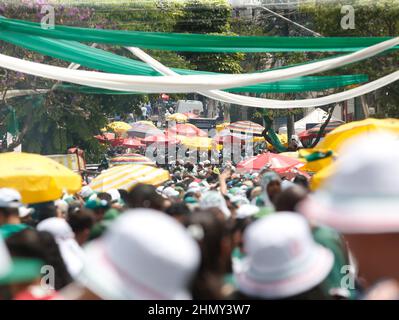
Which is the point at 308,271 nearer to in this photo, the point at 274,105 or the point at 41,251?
the point at 41,251

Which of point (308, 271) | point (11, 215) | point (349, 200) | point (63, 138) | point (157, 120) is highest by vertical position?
point (349, 200)

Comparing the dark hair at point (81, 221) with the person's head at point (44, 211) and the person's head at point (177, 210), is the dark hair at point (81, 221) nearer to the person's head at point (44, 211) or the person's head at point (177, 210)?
the person's head at point (177, 210)

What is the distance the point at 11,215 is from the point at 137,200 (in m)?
0.82

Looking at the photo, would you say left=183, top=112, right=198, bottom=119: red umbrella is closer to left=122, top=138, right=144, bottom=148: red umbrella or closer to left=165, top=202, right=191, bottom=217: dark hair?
left=122, top=138, right=144, bottom=148: red umbrella

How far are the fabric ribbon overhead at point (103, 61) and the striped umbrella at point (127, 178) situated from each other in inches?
45.2

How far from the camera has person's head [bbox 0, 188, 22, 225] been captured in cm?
536

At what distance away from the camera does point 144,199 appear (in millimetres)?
5488

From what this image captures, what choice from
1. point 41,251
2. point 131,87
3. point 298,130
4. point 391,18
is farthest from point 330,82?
point 298,130

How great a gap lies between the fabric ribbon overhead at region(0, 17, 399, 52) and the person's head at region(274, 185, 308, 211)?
420 centimetres

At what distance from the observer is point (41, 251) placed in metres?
3.85

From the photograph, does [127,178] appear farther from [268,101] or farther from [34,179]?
[34,179]

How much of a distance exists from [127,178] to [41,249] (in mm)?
6931

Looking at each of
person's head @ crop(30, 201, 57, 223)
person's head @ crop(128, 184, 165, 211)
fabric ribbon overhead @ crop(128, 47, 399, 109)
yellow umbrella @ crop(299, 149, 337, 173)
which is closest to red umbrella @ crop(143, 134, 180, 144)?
fabric ribbon overhead @ crop(128, 47, 399, 109)

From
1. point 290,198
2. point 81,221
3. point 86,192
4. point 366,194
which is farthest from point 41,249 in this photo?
point 86,192
